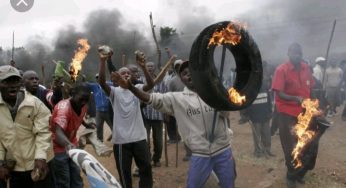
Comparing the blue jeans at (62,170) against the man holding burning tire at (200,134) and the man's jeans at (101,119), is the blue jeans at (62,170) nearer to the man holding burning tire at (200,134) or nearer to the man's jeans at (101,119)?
the man holding burning tire at (200,134)

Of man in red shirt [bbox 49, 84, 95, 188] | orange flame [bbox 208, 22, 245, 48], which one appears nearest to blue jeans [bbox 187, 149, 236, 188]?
orange flame [bbox 208, 22, 245, 48]

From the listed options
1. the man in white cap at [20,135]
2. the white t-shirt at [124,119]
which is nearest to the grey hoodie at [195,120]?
the man in white cap at [20,135]

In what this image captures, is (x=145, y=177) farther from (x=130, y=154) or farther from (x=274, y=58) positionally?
Answer: (x=274, y=58)

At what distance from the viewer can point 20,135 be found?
421 cm

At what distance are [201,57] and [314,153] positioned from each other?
313 centimetres

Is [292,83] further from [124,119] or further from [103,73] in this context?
[103,73]

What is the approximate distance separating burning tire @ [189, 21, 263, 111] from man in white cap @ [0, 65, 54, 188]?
156 cm

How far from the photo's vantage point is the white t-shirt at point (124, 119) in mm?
5598

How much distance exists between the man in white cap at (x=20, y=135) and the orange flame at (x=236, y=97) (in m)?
1.79

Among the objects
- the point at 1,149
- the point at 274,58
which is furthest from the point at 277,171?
the point at 274,58

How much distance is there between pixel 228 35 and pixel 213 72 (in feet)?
1.34

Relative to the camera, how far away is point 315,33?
874 inches

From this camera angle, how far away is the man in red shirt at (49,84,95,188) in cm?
475

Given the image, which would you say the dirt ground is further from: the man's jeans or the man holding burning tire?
the man holding burning tire
